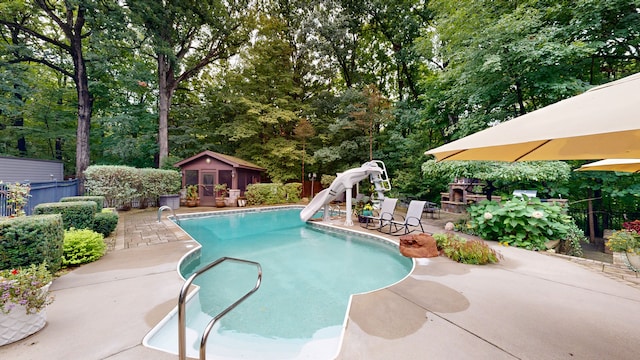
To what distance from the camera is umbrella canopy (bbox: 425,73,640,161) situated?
3.87ft

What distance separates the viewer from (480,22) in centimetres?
807

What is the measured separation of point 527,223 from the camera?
17.8 ft

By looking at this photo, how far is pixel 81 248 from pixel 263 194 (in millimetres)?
9708

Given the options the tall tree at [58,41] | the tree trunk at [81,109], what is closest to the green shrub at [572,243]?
the tall tree at [58,41]

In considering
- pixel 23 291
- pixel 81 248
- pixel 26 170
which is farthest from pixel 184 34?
pixel 23 291

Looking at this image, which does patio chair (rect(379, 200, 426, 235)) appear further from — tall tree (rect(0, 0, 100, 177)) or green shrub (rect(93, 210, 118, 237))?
tall tree (rect(0, 0, 100, 177))

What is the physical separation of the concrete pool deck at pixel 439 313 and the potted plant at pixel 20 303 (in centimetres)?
10

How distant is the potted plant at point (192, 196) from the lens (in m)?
13.0

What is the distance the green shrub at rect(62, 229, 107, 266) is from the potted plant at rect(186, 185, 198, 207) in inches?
356

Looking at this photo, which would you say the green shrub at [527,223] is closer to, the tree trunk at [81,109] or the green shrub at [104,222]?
the green shrub at [104,222]

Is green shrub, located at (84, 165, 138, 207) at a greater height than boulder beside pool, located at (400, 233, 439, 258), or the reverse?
green shrub, located at (84, 165, 138, 207)

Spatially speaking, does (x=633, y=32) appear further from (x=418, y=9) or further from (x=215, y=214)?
(x=215, y=214)

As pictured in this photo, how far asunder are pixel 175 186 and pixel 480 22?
15.3 metres

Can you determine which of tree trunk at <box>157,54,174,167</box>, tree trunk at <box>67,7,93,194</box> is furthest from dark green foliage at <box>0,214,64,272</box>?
tree trunk at <box>157,54,174,167</box>
